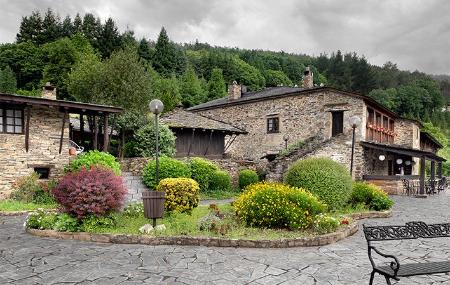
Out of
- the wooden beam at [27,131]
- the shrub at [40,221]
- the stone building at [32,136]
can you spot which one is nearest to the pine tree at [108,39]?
the stone building at [32,136]

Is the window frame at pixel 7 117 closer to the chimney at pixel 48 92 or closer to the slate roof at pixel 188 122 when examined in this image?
the chimney at pixel 48 92

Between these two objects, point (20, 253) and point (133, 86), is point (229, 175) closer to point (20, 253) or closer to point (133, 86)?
point (133, 86)

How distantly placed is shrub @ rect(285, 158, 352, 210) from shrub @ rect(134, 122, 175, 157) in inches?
357

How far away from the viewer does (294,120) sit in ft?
84.7

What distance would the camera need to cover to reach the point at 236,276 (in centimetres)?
566

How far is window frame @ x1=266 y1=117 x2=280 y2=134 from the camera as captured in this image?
88.7 feet

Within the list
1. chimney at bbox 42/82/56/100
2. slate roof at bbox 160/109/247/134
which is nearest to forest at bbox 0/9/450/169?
slate roof at bbox 160/109/247/134

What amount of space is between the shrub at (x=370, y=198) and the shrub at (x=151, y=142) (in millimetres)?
10211

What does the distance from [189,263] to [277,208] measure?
10.3ft

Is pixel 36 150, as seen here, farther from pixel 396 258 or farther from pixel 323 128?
pixel 323 128

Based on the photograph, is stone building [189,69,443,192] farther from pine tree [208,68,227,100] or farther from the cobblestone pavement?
pine tree [208,68,227,100]

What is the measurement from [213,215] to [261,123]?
18.5 m

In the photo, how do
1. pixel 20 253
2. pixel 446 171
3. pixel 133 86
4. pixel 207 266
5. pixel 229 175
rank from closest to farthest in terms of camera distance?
pixel 207 266 → pixel 20 253 → pixel 229 175 → pixel 133 86 → pixel 446 171

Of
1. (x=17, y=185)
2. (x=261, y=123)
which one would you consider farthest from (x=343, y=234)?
(x=261, y=123)
